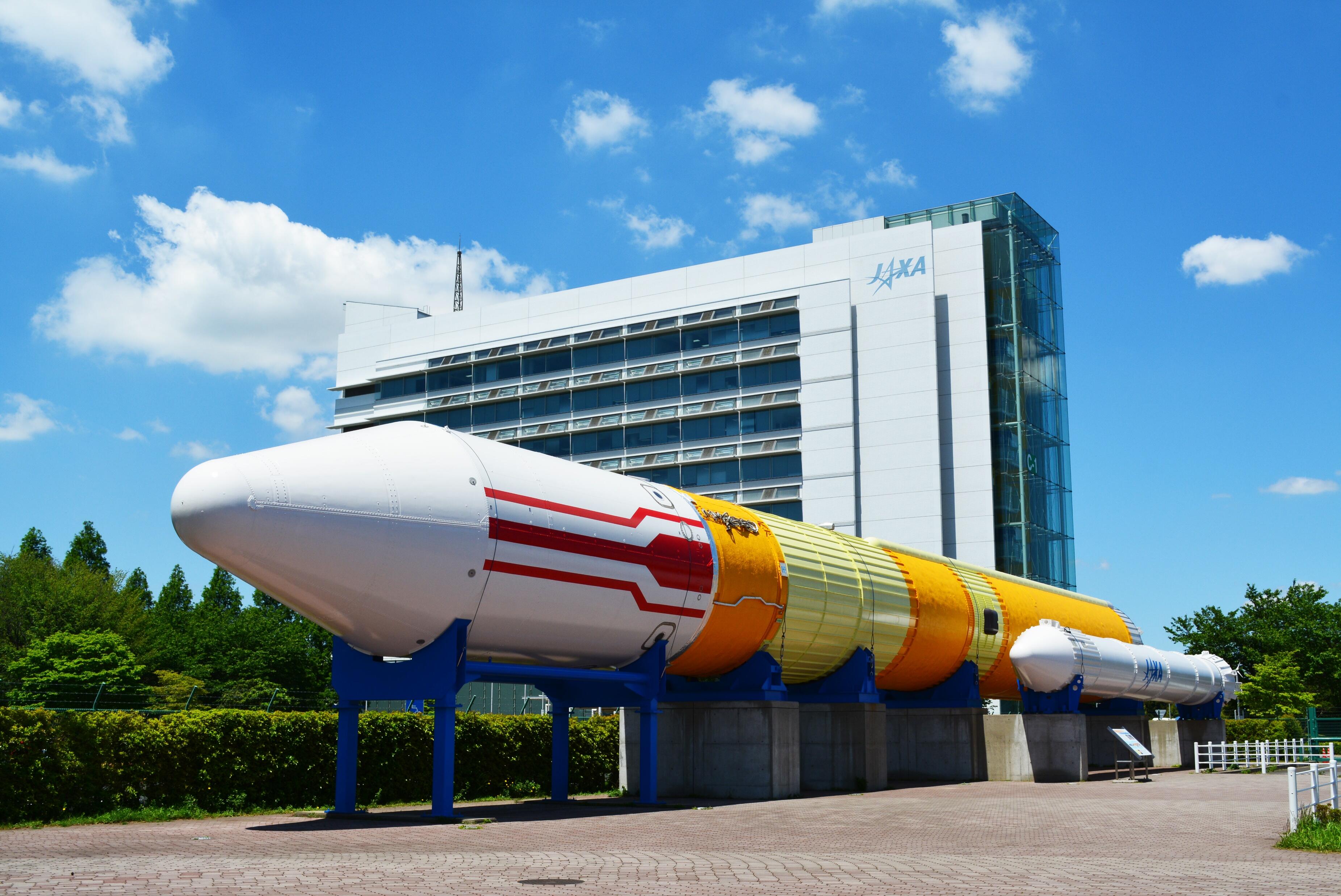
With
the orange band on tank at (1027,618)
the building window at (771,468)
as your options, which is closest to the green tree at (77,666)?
the building window at (771,468)

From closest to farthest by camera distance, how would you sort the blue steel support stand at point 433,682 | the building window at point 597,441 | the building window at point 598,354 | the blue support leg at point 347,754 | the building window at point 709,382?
1. the blue steel support stand at point 433,682
2. the blue support leg at point 347,754
3. the building window at point 709,382
4. the building window at point 597,441
5. the building window at point 598,354

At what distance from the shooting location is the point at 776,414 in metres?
68.9

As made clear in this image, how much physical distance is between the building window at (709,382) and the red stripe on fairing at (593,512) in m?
49.1

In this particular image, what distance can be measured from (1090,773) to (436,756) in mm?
25059

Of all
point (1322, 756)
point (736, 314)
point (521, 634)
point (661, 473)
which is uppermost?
point (736, 314)

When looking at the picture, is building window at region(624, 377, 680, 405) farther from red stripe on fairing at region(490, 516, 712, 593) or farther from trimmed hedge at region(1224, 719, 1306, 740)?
red stripe on fairing at region(490, 516, 712, 593)

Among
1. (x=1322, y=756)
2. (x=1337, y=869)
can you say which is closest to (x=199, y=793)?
(x=1337, y=869)

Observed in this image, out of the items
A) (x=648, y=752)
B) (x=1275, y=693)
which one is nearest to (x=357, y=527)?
(x=648, y=752)

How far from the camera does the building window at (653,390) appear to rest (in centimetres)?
7275

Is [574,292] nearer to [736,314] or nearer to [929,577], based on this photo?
[736,314]

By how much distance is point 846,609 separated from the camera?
84.9ft

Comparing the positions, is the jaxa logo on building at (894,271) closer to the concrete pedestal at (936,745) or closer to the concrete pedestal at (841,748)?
the concrete pedestal at (936,745)

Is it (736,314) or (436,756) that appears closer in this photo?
(436,756)

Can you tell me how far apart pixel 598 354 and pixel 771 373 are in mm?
12735
